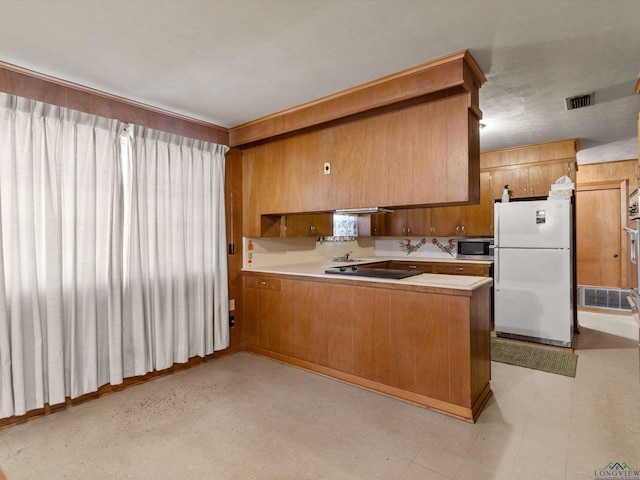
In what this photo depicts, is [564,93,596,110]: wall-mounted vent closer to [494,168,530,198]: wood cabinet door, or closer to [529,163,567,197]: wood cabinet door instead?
[529,163,567,197]: wood cabinet door

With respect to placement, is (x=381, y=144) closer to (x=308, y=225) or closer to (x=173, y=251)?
(x=308, y=225)

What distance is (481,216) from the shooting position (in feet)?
16.8

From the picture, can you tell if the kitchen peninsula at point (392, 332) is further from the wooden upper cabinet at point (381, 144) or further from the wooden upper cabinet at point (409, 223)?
the wooden upper cabinet at point (409, 223)

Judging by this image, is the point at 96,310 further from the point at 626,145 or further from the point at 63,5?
the point at 626,145

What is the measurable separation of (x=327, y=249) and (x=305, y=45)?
3.29 metres

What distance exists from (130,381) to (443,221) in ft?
15.0

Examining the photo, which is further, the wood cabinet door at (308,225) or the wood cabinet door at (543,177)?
the wood cabinet door at (543,177)

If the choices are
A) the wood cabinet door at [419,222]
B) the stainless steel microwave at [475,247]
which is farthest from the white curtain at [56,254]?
the stainless steel microwave at [475,247]

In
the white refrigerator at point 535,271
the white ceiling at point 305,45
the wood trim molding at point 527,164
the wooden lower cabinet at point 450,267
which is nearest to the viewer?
the white ceiling at point 305,45

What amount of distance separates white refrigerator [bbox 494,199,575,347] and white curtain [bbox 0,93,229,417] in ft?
11.2

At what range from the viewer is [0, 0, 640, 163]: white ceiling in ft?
5.99

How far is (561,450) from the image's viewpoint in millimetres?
2059

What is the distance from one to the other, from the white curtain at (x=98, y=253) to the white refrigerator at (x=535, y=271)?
3416mm

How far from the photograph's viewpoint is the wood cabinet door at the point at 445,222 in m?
5.27
